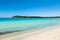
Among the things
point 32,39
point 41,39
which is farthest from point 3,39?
point 41,39

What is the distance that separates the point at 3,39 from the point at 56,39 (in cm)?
280

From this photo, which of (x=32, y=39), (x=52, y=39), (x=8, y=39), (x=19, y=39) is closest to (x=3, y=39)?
A: (x=8, y=39)

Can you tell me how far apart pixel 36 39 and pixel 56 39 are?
103 cm

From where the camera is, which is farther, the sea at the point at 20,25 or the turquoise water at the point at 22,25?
the turquoise water at the point at 22,25

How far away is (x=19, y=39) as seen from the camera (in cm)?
606

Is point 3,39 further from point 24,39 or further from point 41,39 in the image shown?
point 41,39

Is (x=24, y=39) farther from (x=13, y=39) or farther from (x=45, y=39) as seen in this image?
(x=45, y=39)

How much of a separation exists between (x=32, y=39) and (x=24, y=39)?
45 cm

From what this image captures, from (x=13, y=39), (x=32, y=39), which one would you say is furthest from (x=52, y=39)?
(x=13, y=39)

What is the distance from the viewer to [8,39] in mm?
6051

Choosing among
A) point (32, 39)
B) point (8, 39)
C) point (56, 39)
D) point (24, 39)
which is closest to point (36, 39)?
point (32, 39)

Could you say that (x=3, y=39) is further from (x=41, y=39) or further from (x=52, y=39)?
(x=52, y=39)

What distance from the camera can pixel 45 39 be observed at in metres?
5.92

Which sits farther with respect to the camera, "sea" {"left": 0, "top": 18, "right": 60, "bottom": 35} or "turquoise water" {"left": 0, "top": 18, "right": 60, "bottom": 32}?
"turquoise water" {"left": 0, "top": 18, "right": 60, "bottom": 32}
